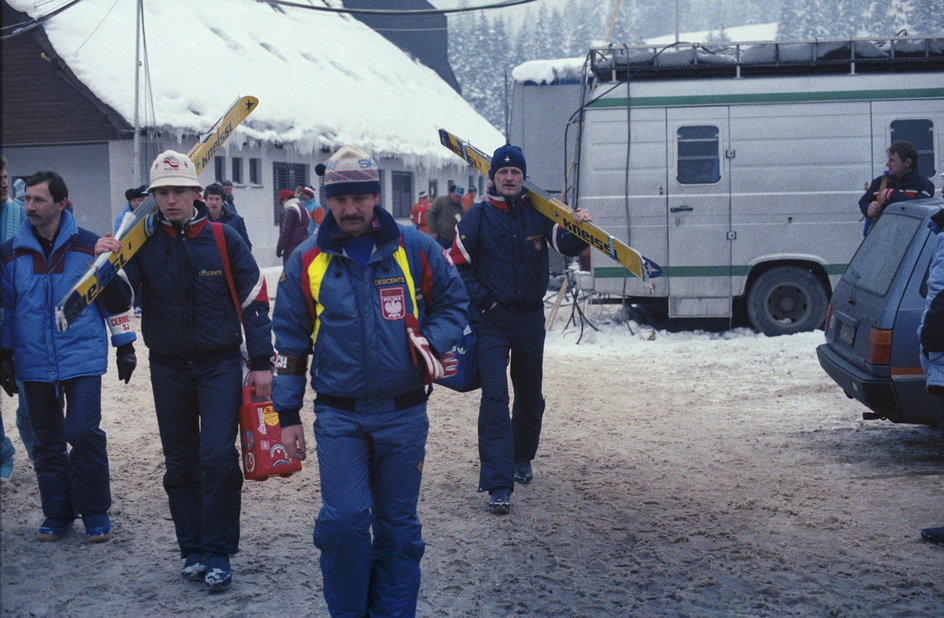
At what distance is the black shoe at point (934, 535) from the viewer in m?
5.38

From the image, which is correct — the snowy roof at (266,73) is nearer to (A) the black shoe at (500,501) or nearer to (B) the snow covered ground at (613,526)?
(B) the snow covered ground at (613,526)

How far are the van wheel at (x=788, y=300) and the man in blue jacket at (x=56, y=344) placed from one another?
9.24 m

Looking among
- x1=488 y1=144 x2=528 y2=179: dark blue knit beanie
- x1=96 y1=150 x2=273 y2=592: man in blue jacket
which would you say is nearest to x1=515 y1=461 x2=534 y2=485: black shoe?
x1=488 y1=144 x2=528 y2=179: dark blue knit beanie

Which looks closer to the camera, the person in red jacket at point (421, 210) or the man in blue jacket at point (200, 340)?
the man in blue jacket at point (200, 340)

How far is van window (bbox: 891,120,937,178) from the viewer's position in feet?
42.3

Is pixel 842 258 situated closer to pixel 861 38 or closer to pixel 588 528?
pixel 861 38

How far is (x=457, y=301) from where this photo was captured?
14.0ft

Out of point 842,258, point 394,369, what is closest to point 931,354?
point 394,369

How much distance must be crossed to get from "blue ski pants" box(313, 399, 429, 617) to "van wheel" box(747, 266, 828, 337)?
9779 millimetres

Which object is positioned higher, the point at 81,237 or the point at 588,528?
the point at 81,237

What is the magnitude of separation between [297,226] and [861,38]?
8.37 m

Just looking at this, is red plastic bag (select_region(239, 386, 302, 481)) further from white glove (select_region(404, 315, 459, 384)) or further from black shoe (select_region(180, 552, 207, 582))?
white glove (select_region(404, 315, 459, 384))

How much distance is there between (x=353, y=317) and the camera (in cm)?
397

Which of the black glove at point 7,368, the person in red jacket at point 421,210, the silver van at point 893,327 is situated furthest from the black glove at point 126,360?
the person in red jacket at point 421,210
